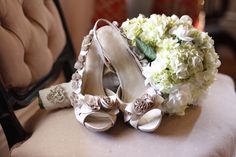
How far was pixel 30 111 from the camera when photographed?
1105 millimetres

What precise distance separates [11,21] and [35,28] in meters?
0.10

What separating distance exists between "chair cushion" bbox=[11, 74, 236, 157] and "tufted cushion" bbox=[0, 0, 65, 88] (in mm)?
150

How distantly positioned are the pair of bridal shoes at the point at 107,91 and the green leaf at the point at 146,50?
3 cm

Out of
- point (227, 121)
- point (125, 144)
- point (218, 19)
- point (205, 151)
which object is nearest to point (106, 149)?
point (125, 144)

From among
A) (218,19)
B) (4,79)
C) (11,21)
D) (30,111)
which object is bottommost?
(218,19)

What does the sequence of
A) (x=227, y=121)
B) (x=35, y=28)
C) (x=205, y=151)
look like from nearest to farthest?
(x=205, y=151) → (x=227, y=121) → (x=35, y=28)

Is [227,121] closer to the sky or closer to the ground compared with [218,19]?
closer to the sky

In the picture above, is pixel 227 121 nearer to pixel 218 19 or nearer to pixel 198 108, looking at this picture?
pixel 198 108

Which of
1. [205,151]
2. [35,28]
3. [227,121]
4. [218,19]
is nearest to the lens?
[205,151]

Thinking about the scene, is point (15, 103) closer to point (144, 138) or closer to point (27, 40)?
point (27, 40)

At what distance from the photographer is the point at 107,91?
0.93m

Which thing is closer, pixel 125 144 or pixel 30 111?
pixel 125 144

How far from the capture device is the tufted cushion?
95 centimetres

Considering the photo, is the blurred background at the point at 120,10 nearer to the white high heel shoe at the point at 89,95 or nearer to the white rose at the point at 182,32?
the white high heel shoe at the point at 89,95
